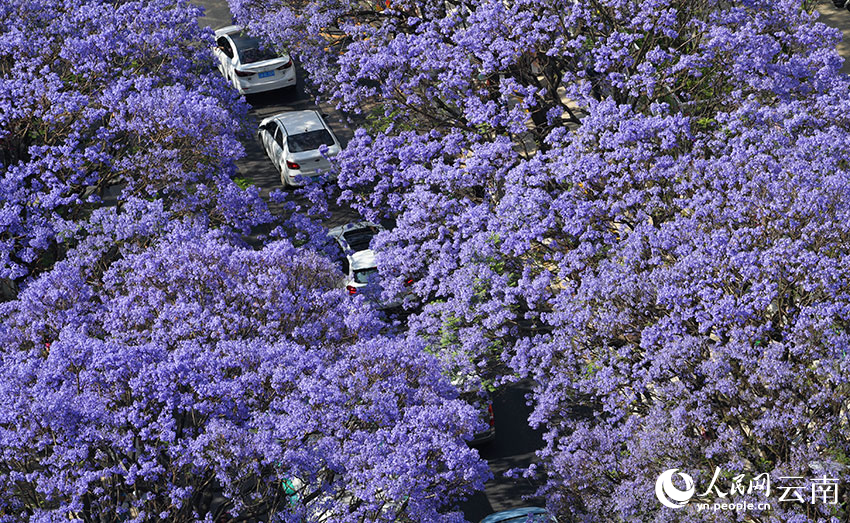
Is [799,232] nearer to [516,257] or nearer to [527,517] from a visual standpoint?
[516,257]

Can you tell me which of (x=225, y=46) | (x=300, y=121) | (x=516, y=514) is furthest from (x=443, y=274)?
(x=225, y=46)

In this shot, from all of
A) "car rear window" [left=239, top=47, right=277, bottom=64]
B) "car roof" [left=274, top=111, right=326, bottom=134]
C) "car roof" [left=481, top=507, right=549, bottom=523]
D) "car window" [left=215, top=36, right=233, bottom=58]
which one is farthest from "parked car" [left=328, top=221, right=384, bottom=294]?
"car window" [left=215, top=36, right=233, bottom=58]

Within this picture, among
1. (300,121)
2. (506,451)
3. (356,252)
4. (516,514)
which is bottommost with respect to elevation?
(506,451)

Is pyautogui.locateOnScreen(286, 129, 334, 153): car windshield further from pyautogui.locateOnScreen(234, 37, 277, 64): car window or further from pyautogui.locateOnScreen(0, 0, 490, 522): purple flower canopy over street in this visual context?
pyautogui.locateOnScreen(0, 0, 490, 522): purple flower canopy over street

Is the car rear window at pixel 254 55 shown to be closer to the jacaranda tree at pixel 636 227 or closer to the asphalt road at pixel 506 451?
the asphalt road at pixel 506 451

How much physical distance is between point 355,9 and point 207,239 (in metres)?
9.88

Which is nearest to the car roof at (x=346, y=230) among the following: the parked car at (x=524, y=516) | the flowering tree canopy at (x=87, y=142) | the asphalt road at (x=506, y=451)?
the asphalt road at (x=506, y=451)

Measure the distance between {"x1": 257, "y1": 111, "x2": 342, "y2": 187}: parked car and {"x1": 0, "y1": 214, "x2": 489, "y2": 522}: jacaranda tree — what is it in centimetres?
1173

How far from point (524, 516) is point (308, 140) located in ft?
43.3

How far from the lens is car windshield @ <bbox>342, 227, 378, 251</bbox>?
71.1 ft

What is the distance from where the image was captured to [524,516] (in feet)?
49.8

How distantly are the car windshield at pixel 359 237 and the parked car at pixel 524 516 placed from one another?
7723 mm

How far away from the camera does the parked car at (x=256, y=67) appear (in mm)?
29266

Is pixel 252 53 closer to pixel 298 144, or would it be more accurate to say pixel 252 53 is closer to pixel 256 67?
pixel 256 67
